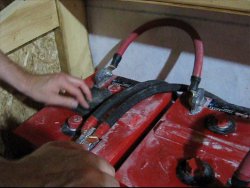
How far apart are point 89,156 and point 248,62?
665 millimetres

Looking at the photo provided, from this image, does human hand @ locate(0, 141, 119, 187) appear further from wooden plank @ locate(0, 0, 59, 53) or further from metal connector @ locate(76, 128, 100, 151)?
wooden plank @ locate(0, 0, 59, 53)

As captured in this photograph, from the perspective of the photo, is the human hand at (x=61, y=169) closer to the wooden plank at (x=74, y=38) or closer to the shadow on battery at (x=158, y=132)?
the shadow on battery at (x=158, y=132)

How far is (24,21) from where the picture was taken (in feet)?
3.00

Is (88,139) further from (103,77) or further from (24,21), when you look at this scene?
(24,21)

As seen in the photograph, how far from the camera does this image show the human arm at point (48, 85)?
2.23ft

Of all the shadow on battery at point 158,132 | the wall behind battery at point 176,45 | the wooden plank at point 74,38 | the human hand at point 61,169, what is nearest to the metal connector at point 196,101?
the shadow on battery at point 158,132

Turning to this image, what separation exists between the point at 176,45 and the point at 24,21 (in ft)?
1.64

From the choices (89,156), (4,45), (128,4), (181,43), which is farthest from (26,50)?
(89,156)

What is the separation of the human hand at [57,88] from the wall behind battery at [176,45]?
1.38 feet

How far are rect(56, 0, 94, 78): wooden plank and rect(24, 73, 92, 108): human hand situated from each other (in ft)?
1.22

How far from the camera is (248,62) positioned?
0.92 m

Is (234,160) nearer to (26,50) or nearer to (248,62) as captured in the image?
(248,62)

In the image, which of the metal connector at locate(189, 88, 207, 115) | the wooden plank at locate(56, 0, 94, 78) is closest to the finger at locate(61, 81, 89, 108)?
the metal connector at locate(189, 88, 207, 115)

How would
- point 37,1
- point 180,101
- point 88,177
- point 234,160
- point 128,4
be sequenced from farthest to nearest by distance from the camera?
point 128,4 → point 37,1 → point 180,101 → point 234,160 → point 88,177
